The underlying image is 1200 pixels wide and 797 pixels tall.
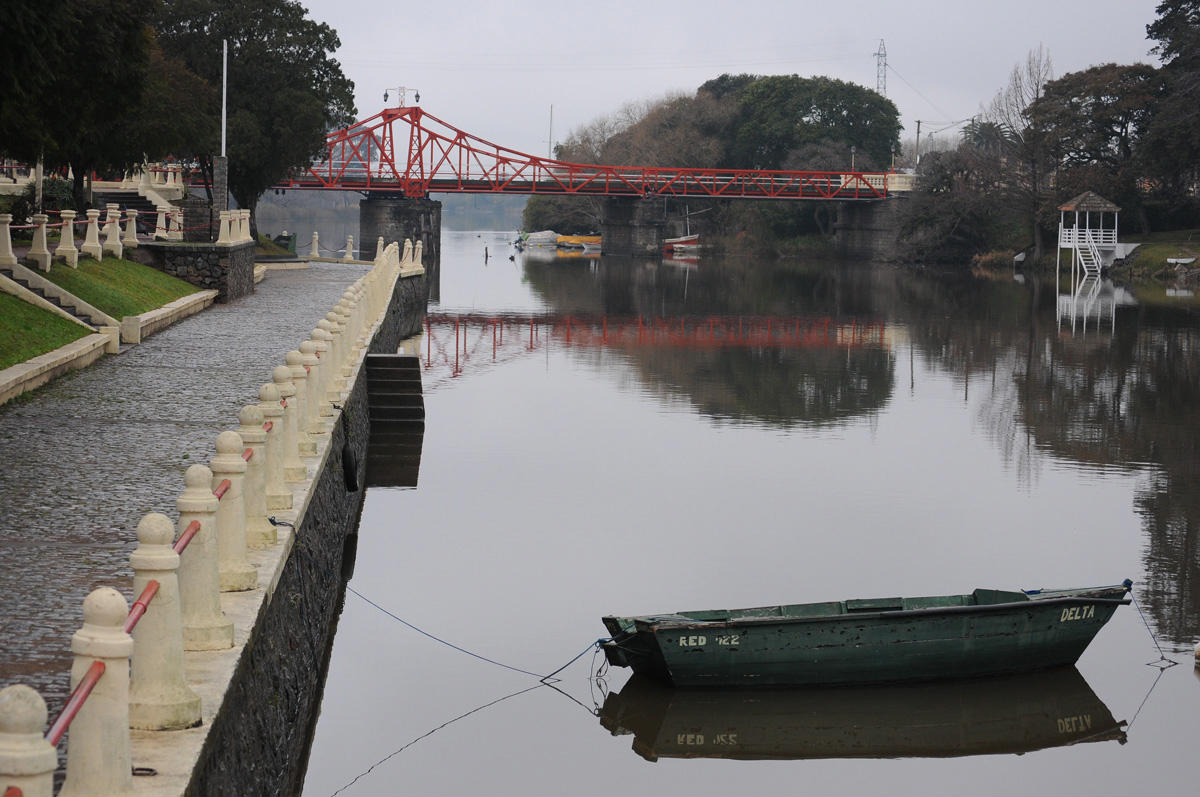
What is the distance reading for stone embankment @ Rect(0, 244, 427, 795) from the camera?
18.3 feet

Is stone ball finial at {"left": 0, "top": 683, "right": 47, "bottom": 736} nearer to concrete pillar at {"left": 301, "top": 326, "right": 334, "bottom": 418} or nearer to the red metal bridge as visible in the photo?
concrete pillar at {"left": 301, "top": 326, "right": 334, "bottom": 418}

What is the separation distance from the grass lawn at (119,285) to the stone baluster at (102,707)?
2004cm

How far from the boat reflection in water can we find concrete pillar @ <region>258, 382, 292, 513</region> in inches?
128

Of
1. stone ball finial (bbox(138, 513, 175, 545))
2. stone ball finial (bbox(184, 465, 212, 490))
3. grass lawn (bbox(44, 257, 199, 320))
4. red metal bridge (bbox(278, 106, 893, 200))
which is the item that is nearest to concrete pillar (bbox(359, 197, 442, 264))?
red metal bridge (bbox(278, 106, 893, 200))

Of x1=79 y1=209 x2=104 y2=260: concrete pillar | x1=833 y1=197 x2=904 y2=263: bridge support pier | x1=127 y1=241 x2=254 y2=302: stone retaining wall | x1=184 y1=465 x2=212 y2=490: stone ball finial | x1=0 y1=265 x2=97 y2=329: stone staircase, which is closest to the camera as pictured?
x1=184 y1=465 x2=212 y2=490: stone ball finial

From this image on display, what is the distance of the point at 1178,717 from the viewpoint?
1309 cm

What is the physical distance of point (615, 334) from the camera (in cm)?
4709

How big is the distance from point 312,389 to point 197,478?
835cm

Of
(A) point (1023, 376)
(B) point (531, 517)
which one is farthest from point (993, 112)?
(B) point (531, 517)

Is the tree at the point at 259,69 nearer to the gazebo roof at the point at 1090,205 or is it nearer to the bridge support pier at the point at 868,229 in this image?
the gazebo roof at the point at 1090,205

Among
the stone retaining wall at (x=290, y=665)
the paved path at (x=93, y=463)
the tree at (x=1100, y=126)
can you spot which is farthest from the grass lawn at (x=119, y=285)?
the tree at (x=1100, y=126)

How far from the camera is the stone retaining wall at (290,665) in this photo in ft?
25.2

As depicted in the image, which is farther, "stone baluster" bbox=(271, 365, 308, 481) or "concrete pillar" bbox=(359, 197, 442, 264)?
"concrete pillar" bbox=(359, 197, 442, 264)

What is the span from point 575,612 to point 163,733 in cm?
886
